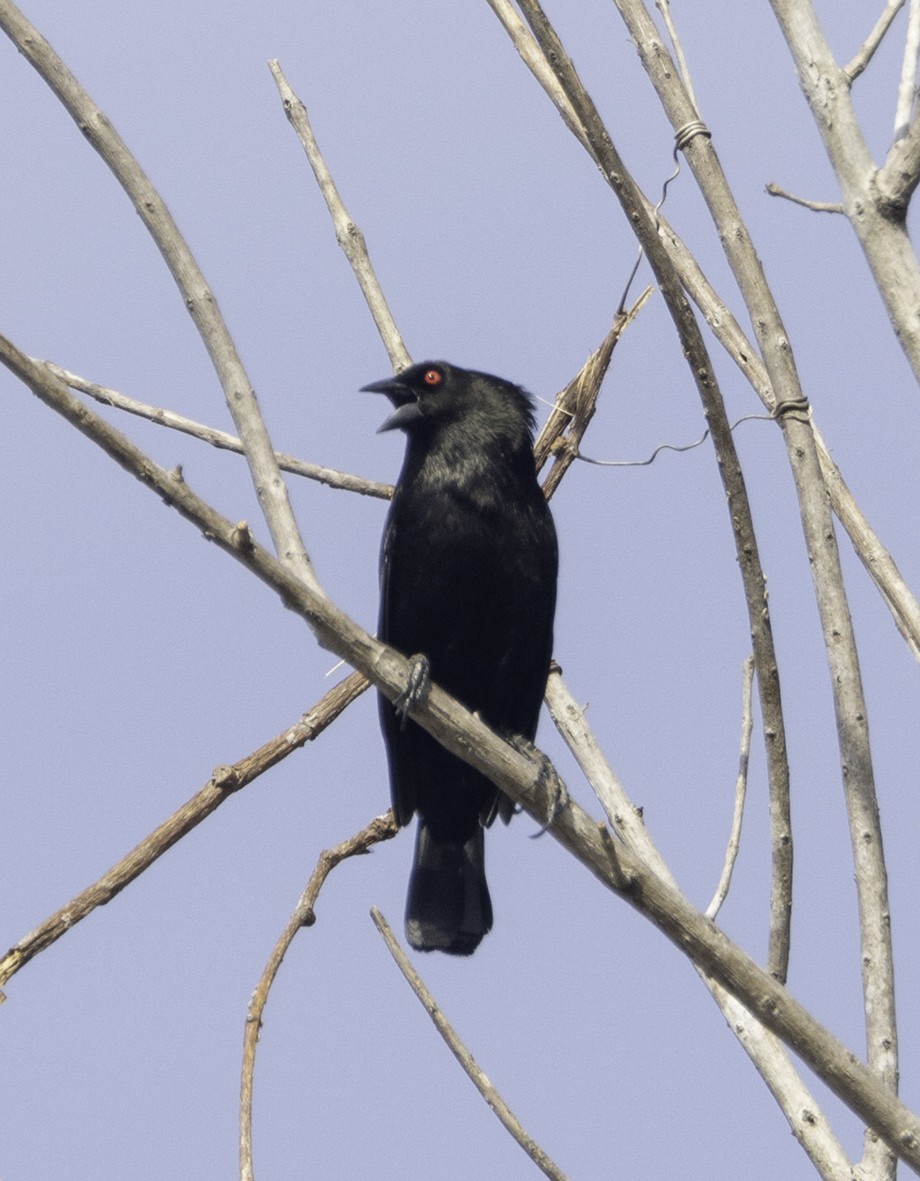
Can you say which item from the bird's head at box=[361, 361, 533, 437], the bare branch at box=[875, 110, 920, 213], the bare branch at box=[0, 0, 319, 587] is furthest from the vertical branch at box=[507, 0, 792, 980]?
the bird's head at box=[361, 361, 533, 437]

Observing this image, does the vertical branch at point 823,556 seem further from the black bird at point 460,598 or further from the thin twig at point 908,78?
the black bird at point 460,598

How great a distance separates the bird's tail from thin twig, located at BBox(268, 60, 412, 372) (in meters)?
2.20

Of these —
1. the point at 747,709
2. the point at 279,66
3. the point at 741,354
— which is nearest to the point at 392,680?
the point at 747,709

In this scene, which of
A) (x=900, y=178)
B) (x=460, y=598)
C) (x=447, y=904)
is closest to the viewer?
(x=900, y=178)

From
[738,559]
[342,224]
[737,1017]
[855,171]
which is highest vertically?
[342,224]

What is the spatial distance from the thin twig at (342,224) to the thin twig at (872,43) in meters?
2.02

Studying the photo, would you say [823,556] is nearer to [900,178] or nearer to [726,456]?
[726,456]

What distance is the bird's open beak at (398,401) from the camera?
610 cm

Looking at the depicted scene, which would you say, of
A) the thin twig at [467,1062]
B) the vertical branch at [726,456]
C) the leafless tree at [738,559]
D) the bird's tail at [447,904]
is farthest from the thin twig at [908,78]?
the bird's tail at [447,904]

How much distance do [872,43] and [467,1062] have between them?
2.74 m

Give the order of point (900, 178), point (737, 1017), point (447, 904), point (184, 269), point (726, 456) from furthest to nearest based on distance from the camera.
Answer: point (447, 904)
point (726, 456)
point (737, 1017)
point (184, 269)
point (900, 178)

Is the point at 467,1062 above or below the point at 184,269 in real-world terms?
below

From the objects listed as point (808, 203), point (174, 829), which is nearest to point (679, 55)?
point (808, 203)

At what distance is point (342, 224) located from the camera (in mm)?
5078
